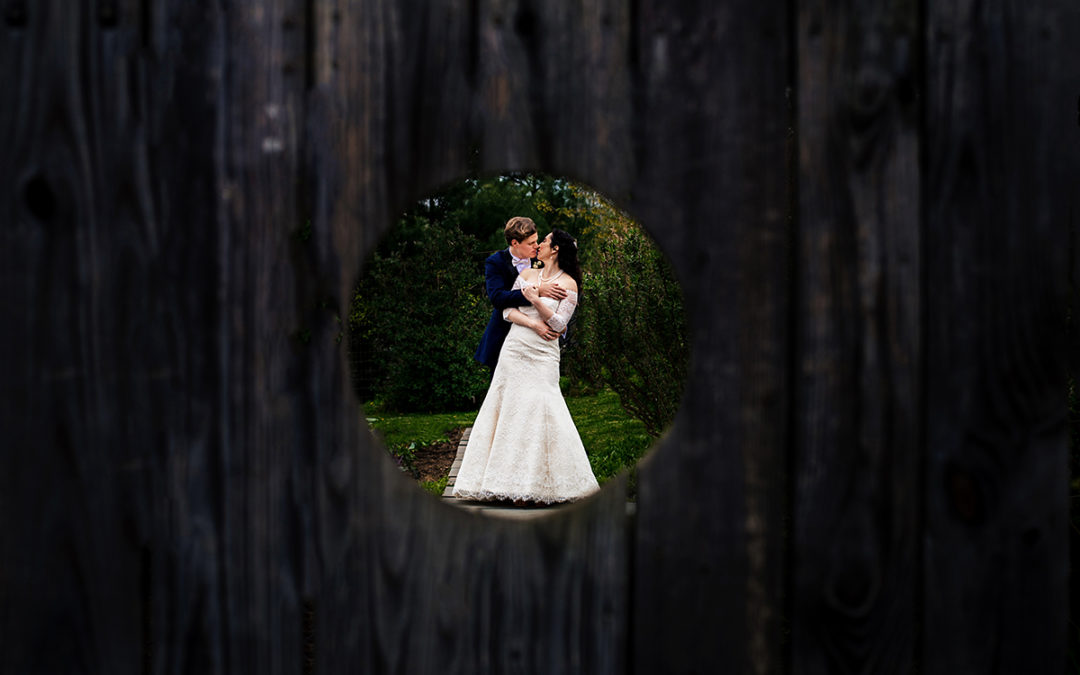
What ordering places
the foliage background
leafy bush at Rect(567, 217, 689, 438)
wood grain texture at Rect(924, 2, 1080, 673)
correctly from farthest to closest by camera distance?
the foliage background < leafy bush at Rect(567, 217, 689, 438) < wood grain texture at Rect(924, 2, 1080, 673)

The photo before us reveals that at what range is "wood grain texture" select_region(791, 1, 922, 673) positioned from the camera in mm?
1091

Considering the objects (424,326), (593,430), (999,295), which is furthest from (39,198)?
(424,326)

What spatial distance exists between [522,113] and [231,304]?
1.82 feet

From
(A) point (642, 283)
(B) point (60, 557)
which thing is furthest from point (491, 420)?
(B) point (60, 557)

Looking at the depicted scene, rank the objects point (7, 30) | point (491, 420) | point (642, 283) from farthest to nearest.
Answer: point (642, 283) → point (491, 420) → point (7, 30)

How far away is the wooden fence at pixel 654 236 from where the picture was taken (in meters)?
1.09

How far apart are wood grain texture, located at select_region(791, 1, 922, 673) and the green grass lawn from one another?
4.52m

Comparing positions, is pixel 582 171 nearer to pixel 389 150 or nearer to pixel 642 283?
pixel 389 150

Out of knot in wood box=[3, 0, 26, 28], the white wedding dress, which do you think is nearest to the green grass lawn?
the white wedding dress

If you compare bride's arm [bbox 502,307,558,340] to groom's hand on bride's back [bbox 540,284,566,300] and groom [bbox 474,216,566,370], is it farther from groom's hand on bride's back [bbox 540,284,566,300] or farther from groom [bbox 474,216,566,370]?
groom's hand on bride's back [bbox 540,284,566,300]

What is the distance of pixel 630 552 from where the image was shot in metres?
1.12

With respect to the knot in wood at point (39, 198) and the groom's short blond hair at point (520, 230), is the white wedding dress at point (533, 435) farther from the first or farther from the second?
the knot in wood at point (39, 198)

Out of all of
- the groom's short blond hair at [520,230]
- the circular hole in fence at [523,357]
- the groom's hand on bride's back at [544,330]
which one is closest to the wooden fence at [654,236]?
the circular hole in fence at [523,357]

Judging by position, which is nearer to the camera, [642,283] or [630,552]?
[630,552]
